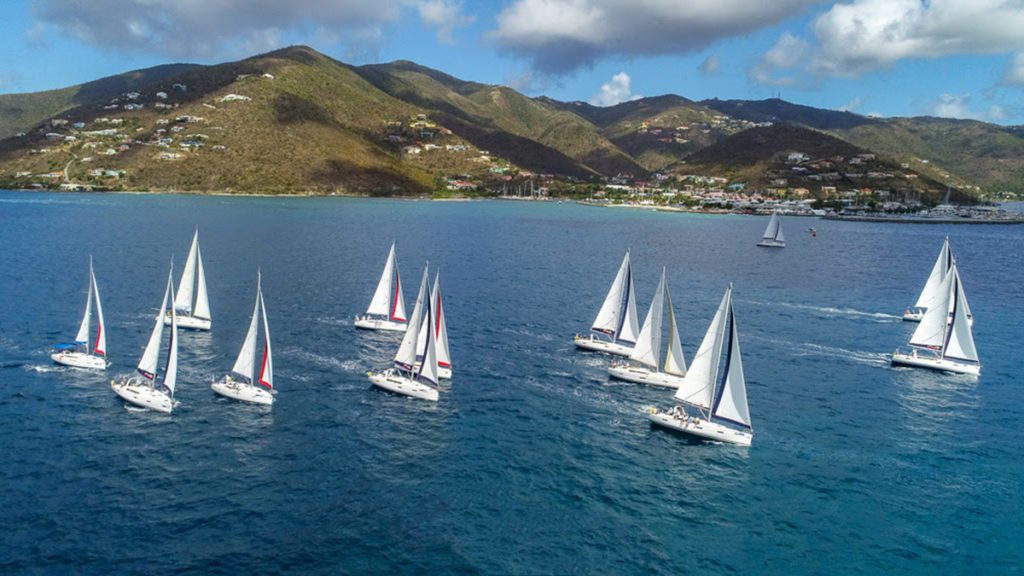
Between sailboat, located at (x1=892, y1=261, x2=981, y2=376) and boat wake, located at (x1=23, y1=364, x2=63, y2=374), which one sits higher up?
sailboat, located at (x1=892, y1=261, x2=981, y2=376)

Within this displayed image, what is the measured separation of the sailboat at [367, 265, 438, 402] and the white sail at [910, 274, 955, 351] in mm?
51475

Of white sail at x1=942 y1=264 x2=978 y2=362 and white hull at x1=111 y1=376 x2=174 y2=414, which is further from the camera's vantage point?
white sail at x1=942 y1=264 x2=978 y2=362

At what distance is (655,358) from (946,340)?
32802mm

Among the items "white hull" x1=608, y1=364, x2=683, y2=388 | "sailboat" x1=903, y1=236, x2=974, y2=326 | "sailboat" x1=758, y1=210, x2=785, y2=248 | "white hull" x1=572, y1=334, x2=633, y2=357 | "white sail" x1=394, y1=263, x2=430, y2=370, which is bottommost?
"white hull" x1=608, y1=364, x2=683, y2=388

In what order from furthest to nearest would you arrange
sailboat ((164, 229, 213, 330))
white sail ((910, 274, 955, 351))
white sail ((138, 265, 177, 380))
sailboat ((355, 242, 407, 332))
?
sailboat ((355, 242, 407, 332))
sailboat ((164, 229, 213, 330))
white sail ((910, 274, 955, 351))
white sail ((138, 265, 177, 380))

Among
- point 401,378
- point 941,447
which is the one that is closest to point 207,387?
point 401,378

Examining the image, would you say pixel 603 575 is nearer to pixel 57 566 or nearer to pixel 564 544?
pixel 564 544

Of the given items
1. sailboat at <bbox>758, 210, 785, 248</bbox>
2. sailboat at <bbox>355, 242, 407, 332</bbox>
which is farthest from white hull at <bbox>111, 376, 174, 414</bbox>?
sailboat at <bbox>758, 210, 785, 248</bbox>

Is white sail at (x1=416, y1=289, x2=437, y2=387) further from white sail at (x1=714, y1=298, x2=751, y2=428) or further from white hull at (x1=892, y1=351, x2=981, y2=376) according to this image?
white hull at (x1=892, y1=351, x2=981, y2=376)

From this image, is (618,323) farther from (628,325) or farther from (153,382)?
(153,382)

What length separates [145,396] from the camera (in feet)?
161

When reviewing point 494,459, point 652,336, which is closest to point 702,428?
point 652,336

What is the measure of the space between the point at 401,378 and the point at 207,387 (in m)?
16.0

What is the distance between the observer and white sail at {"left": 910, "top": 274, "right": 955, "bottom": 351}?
68.6m
